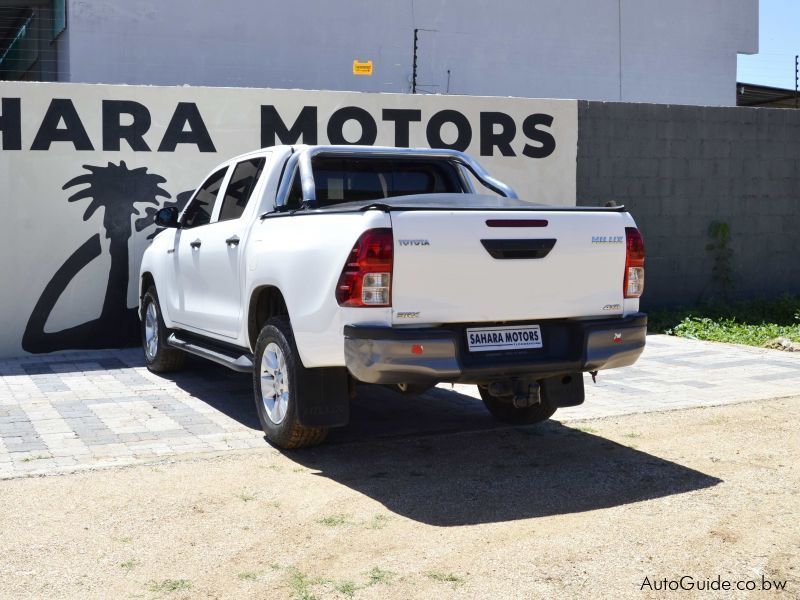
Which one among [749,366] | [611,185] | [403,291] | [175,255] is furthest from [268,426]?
[611,185]

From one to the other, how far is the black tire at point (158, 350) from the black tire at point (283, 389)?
2921 millimetres

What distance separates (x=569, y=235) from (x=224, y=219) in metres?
3.03

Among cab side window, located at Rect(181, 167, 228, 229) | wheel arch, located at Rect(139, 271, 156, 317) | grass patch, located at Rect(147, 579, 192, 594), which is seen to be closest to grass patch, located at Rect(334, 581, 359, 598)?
grass patch, located at Rect(147, 579, 192, 594)

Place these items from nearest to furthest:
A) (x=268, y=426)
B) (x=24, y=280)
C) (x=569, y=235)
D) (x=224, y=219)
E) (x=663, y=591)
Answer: (x=663, y=591), (x=569, y=235), (x=268, y=426), (x=224, y=219), (x=24, y=280)

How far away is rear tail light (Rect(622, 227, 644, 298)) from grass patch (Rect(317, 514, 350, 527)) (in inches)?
89.4

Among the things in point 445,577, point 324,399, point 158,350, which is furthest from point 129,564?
point 158,350

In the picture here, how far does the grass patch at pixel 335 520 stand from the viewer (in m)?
5.09

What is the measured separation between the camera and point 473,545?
472cm

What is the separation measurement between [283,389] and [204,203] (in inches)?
107

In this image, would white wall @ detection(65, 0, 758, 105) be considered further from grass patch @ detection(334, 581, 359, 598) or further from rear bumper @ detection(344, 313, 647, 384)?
grass patch @ detection(334, 581, 359, 598)

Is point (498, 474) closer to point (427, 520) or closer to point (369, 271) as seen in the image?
point (427, 520)

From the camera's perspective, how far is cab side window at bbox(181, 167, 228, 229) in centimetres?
839

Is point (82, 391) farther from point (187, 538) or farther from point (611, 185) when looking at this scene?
point (611, 185)

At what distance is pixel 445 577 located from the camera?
4.31 m
